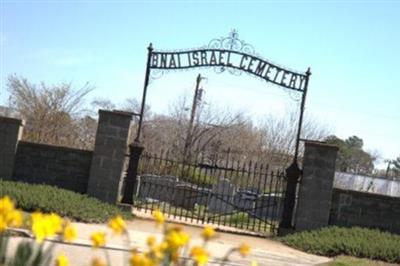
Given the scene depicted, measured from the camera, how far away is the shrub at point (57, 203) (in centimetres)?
1209

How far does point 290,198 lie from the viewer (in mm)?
15531

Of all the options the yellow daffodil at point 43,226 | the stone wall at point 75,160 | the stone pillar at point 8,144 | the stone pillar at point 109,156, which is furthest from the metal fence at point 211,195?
the yellow daffodil at point 43,226

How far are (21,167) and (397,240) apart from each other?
8.98 meters

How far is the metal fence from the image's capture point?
53.4 ft

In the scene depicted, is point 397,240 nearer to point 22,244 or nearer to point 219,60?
point 219,60

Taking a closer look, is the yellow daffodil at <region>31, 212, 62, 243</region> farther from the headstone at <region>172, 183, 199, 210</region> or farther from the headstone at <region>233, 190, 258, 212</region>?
the headstone at <region>233, 190, 258, 212</region>

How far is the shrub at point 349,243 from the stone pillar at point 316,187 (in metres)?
0.65

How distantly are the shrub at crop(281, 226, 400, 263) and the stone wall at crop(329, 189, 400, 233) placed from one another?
0.81m

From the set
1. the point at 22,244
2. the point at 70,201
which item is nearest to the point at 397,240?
the point at 70,201

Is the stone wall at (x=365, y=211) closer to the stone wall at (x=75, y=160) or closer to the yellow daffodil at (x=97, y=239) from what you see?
the stone wall at (x=75, y=160)

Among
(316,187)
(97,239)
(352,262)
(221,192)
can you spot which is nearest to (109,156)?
(316,187)

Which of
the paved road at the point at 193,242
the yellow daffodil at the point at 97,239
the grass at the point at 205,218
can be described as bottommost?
the paved road at the point at 193,242

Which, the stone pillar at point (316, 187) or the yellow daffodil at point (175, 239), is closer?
the yellow daffodil at point (175, 239)

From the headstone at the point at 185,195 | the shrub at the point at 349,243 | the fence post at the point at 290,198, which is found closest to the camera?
the shrub at the point at 349,243
